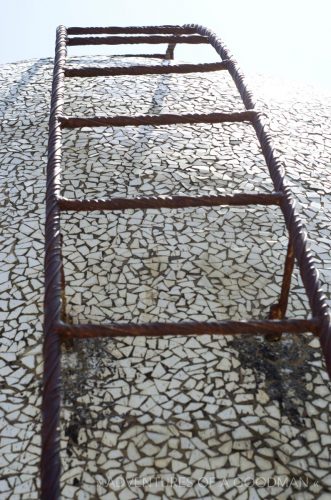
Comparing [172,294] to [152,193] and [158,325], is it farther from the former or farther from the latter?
[158,325]

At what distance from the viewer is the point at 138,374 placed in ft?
9.62

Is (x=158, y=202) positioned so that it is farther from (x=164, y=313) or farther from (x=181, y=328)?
(x=164, y=313)

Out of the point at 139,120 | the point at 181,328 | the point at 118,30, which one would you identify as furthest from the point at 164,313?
the point at 118,30

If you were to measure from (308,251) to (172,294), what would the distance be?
1.21 meters

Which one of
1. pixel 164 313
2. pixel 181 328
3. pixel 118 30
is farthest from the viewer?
pixel 118 30

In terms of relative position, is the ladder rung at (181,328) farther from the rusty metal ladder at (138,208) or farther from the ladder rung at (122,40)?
the ladder rung at (122,40)

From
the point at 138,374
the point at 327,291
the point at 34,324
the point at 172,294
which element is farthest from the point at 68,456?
the point at 327,291

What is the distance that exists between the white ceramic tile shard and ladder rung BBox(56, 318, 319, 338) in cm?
86

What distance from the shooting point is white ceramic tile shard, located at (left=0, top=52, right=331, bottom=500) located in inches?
103

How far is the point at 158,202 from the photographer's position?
2414 mm

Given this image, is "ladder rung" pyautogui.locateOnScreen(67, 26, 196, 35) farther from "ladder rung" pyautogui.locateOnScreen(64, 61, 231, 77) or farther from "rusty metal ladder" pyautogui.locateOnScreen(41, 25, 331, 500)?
"ladder rung" pyautogui.locateOnScreen(64, 61, 231, 77)

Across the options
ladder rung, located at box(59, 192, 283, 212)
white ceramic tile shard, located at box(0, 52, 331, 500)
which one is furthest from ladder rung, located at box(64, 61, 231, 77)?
ladder rung, located at box(59, 192, 283, 212)

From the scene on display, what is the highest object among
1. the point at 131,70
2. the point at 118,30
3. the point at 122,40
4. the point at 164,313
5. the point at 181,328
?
the point at 118,30

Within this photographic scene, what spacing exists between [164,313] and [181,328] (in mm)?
1205
